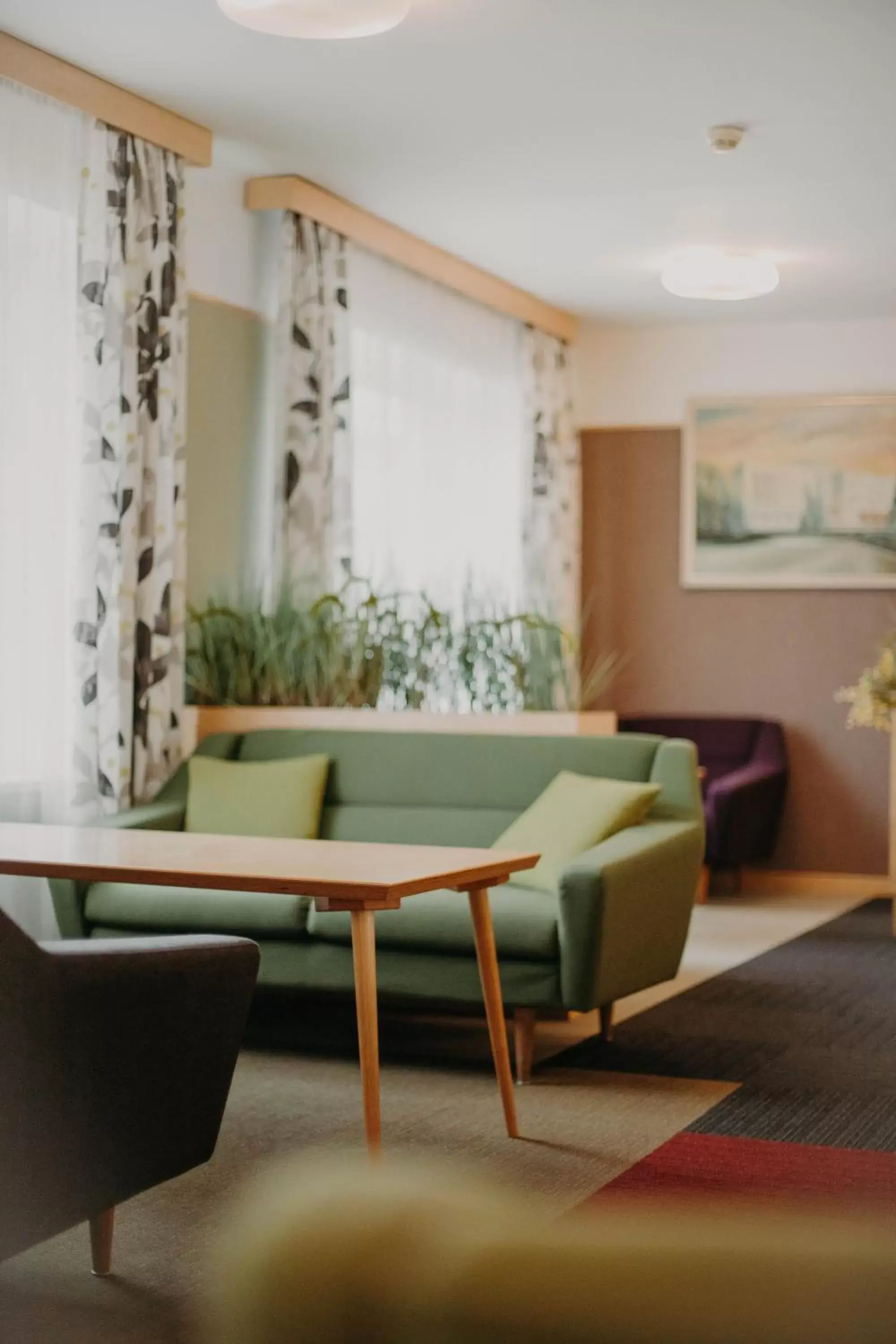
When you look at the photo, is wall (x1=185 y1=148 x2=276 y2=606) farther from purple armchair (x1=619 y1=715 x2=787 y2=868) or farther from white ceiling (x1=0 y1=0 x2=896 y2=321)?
purple armchair (x1=619 y1=715 x2=787 y2=868)

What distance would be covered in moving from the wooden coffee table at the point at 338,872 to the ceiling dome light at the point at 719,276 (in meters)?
3.86

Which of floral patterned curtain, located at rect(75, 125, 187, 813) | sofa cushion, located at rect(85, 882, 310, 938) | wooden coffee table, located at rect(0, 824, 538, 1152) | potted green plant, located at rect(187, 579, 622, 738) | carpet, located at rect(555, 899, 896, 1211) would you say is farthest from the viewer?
potted green plant, located at rect(187, 579, 622, 738)

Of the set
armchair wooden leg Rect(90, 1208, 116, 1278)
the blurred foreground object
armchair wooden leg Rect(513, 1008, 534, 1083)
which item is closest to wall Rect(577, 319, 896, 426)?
armchair wooden leg Rect(513, 1008, 534, 1083)

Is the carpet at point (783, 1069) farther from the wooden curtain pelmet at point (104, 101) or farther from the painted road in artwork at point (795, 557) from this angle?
the wooden curtain pelmet at point (104, 101)

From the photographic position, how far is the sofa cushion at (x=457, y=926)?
419 cm

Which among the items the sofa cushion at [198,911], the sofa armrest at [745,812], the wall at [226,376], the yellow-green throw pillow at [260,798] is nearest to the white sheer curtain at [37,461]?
the yellow-green throw pillow at [260,798]

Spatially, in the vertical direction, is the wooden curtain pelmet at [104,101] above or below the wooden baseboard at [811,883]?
above

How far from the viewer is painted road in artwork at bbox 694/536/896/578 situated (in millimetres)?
8578

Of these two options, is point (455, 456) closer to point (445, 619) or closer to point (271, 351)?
point (271, 351)

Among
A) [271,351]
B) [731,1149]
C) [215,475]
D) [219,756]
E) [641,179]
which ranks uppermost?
[641,179]

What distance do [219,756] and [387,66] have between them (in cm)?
223

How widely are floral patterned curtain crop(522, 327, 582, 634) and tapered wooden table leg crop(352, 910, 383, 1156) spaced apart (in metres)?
5.23

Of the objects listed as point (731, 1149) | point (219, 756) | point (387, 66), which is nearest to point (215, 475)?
point (219, 756)

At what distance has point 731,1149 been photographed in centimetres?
360
